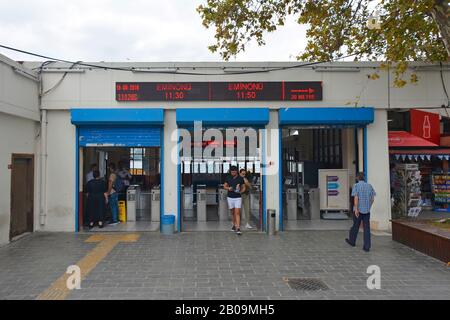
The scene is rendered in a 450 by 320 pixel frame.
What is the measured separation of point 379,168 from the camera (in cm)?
973

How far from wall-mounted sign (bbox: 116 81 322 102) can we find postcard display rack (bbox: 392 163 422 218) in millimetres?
4503

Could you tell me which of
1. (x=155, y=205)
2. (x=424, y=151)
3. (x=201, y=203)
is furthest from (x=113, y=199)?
(x=424, y=151)

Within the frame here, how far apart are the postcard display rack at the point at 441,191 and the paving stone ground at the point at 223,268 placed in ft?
19.0

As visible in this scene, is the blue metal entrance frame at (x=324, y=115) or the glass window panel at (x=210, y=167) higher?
the blue metal entrance frame at (x=324, y=115)

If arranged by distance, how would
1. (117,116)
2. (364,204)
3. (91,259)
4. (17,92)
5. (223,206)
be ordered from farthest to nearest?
(223,206)
(117,116)
(17,92)
(364,204)
(91,259)

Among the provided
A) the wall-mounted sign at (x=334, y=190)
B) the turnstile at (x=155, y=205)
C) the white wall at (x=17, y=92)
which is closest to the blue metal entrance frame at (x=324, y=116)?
the wall-mounted sign at (x=334, y=190)

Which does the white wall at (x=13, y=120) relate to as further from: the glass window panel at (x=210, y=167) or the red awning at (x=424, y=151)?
the red awning at (x=424, y=151)

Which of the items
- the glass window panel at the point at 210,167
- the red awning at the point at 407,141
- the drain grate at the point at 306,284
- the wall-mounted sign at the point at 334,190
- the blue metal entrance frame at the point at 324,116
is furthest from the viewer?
the glass window panel at the point at 210,167

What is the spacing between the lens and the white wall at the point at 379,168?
31.6ft

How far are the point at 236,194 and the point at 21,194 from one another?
5.43 m

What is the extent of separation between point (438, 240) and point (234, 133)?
555 cm

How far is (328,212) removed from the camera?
37.4 ft

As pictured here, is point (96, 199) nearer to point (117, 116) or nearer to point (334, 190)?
point (117, 116)
